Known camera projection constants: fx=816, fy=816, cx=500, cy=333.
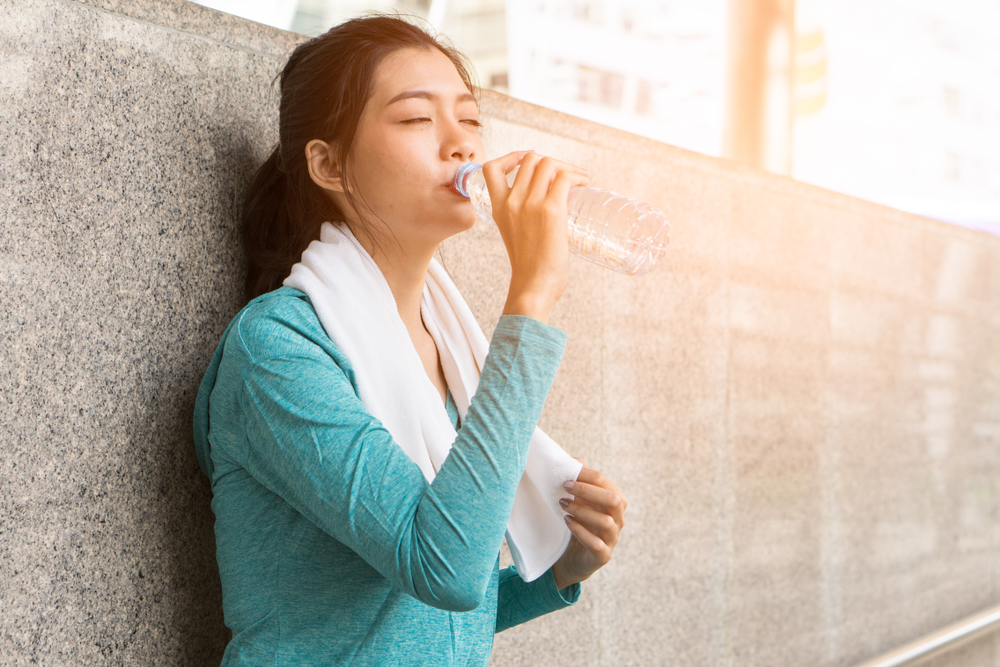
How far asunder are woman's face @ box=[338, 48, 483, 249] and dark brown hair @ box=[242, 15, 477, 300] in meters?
0.02

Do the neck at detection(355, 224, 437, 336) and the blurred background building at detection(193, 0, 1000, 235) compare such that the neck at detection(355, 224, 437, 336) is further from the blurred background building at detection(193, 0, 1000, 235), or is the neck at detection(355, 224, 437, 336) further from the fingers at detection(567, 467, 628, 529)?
the blurred background building at detection(193, 0, 1000, 235)

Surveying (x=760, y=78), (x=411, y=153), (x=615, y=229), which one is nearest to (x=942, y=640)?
(x=760, y=78)

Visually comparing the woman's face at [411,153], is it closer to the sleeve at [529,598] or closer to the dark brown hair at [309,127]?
the dark brown hair at [309,127]

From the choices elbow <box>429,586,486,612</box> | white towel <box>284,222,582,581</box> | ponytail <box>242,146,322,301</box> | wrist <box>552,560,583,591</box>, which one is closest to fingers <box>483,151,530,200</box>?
white towel <box>284,222,582,581</box>

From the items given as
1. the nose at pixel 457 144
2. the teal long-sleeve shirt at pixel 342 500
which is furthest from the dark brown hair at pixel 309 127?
the teal long-sleeve shirt at pixel 342 500

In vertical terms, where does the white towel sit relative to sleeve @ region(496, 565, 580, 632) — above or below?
above

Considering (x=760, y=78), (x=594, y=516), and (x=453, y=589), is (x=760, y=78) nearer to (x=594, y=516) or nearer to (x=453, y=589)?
(x=594, y=516)

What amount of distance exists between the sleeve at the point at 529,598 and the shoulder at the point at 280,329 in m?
0.55

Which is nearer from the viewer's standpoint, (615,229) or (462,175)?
(462,175)

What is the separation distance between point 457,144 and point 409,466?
46cm

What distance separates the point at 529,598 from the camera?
1278 millimetres

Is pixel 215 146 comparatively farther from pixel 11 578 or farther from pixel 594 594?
pixel 594 594

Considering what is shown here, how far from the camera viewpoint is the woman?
828 millimetres

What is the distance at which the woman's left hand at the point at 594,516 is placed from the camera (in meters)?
1.13
